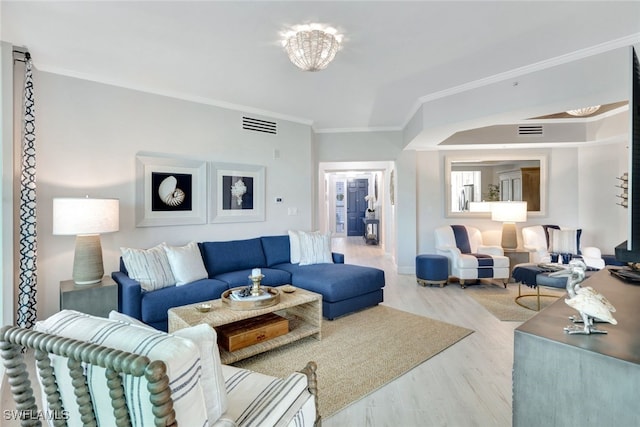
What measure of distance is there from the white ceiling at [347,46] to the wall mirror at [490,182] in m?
2.10

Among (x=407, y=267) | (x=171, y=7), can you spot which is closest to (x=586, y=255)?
(x=407, y=267)

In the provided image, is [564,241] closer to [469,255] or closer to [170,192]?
[469,255]

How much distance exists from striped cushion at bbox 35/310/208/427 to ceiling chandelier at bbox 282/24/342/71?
89.2 inches

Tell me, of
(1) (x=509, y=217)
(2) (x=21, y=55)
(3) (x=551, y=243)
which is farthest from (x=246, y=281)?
(3) (x=551, y=243)

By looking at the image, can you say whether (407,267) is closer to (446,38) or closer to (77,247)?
(446,38)

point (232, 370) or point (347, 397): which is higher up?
point (232, 370)

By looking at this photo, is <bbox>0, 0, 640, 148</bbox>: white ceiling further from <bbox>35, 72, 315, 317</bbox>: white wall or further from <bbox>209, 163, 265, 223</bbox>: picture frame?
<bbox>209, 163, 265, 223</bbox>: picture frame

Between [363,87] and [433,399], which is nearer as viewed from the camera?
[433,399]

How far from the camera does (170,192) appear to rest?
383 cm

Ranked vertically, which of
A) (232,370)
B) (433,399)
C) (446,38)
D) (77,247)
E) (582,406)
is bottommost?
(433,399)

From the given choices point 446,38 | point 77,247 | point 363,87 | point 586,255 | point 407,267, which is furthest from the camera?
point 407,267

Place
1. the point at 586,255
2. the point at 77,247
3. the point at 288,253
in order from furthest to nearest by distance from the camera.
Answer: the point at 586,255
the point at 288,253
the point at 77,247

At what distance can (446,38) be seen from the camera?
257 centimetres

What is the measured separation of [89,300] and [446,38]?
3.75m
